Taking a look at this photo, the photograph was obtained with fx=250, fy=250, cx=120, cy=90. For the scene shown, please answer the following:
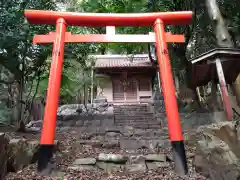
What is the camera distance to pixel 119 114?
1414 centimetres

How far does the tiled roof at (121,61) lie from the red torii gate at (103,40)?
11199mm

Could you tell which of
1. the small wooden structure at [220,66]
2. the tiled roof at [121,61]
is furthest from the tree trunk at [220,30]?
the tiled roof at [121,61]

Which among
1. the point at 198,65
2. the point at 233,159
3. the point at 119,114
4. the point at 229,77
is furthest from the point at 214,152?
the point at 119,114

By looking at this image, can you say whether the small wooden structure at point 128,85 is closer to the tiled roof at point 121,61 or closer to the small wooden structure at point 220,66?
the tiled roof at point 121,61

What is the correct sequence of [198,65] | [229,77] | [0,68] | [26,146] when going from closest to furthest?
[26,146]
[198,65]
[0,68]
[229,77]

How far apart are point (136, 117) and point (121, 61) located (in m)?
6.94

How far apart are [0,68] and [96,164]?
5.98 m

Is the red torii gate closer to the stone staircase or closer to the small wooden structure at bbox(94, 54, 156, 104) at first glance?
the stone staircase

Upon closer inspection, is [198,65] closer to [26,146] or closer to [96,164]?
[96,164]

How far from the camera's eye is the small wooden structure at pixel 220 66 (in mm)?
7301

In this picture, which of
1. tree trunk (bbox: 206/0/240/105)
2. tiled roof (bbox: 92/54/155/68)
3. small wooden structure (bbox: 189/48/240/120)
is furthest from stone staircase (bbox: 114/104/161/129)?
tree trunk (bbox: 206/0/240/105)

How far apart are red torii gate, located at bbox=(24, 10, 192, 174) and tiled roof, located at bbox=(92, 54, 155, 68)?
11.2 m

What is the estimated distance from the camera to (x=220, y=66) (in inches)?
300

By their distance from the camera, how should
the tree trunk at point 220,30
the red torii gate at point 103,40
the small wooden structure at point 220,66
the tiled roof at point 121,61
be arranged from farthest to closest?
the tiled roof at point 121,61 → the tree trunk at point 220,30 → the small wooden structure at point 220,66 → the red torii gate at point 103,40
